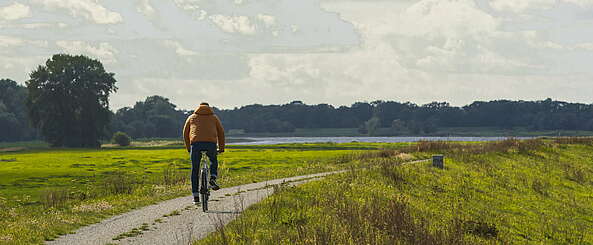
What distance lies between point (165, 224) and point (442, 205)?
1343 cm

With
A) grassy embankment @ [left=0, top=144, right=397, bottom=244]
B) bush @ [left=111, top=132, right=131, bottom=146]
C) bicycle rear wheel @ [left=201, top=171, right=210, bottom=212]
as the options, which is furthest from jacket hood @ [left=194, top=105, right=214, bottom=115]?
bush @ [left=111, top=132, right=131, bottom=146]

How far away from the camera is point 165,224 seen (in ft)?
52.7

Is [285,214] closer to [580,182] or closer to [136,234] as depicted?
[136,234]

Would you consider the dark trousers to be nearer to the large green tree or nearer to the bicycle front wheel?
the bicycle front wheel

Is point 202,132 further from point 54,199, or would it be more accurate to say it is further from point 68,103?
point 68,103

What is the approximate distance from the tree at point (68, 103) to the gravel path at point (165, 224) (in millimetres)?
85302

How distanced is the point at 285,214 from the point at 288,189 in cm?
455

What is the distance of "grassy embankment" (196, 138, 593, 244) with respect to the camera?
15312 mm

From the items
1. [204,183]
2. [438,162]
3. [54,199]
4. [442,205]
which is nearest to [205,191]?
[204,183]

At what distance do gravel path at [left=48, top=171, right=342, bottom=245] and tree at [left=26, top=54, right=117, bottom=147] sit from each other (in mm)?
85302

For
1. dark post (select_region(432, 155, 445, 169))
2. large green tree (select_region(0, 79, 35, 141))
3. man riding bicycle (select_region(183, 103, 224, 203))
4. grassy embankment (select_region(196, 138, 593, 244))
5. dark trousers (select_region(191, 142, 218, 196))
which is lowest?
grassy embankment (select_region(196, 138, 593, 244))

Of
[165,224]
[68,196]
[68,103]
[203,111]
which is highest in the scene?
[68,103]

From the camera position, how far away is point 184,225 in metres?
15.8

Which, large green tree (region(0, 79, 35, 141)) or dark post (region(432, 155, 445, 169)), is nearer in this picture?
dark post (region(432, 155, 445, 169))
